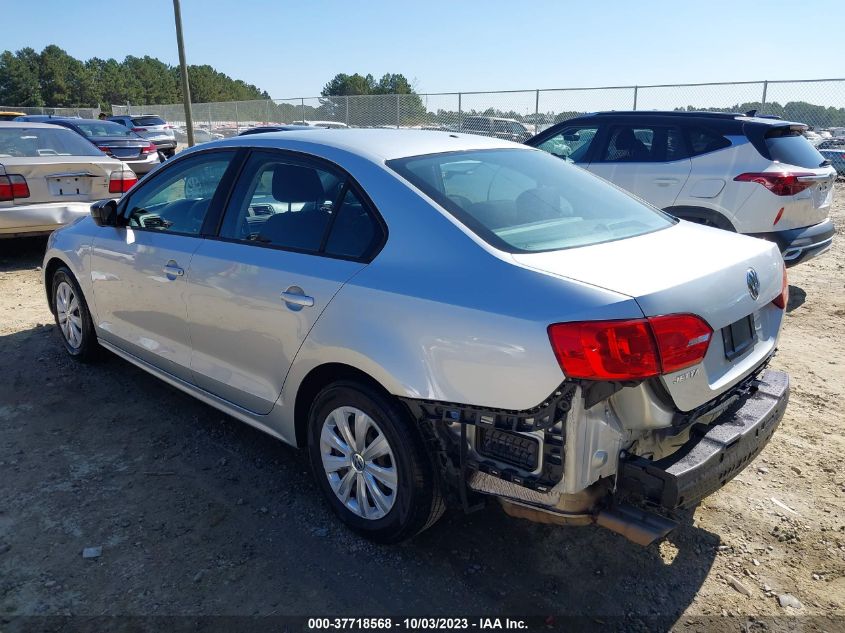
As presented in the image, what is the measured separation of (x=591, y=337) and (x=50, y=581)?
2352 millimetres

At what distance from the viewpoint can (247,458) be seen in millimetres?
3699

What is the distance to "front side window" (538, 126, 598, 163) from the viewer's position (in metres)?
7.56

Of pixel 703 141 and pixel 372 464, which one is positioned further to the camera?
pixel 703 141

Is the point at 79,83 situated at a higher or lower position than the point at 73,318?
higher

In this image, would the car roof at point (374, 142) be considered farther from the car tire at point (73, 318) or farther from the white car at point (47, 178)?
the white car at point (47, 178)

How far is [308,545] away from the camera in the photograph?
9.69 ft

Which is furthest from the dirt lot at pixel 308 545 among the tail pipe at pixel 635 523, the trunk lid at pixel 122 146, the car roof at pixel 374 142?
the trunk lid at pixel 122 146

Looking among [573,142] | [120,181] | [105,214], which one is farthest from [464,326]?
[120,181]

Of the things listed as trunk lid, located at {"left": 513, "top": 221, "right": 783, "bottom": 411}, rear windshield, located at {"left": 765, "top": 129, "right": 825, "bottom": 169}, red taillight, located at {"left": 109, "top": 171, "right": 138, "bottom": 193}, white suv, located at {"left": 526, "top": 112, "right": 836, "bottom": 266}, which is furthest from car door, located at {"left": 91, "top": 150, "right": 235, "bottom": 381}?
rear windshield, located at {"left": 765, "top": 129, "right": 825, "bottom": 169}

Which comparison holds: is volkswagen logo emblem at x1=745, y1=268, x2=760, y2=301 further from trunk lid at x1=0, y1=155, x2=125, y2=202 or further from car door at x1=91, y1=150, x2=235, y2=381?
trunk lid at x1=0, y1=155, x2=125, y2=202

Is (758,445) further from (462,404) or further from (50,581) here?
(50,581)

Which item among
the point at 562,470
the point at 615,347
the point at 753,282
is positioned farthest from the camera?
the point at 753,282

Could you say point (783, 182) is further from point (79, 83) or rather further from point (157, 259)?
point (79, 83)

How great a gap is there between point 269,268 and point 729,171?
5.18 metres
